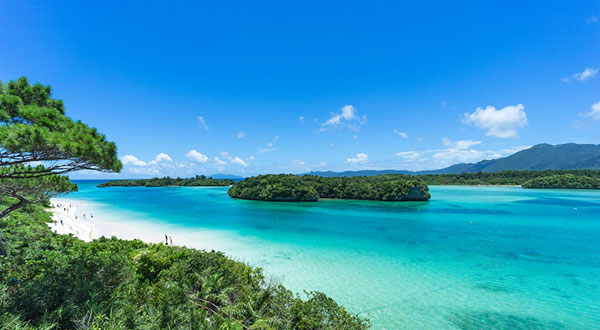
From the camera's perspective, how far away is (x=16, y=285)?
6191 millimetres

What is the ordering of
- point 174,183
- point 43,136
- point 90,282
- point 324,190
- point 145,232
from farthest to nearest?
1. point 174,183
2. point 324,190
3. point 145,232
4. point 90,282
5. point 43,136

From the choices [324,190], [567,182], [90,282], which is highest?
[90,282]

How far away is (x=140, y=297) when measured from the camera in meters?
7.12

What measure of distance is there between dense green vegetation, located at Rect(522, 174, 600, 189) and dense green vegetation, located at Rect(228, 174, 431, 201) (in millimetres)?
82862

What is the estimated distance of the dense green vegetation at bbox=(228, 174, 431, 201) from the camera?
212ft

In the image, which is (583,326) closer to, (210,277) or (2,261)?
(210,277)

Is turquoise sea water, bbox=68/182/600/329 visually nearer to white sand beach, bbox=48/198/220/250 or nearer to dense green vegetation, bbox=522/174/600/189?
white sand beach, bbox=48/198/220/250

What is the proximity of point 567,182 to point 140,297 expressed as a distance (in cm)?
15844

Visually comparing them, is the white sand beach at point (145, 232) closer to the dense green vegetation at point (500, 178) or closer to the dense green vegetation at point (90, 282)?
the dense green vegetation at point (90, 282)

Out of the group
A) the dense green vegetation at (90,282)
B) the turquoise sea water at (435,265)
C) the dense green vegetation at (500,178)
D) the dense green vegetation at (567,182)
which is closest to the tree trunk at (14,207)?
the dense green vegetation at (90,282)

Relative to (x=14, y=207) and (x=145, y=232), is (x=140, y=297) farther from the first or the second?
(x=145, y=232)

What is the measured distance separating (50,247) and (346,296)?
1461cm

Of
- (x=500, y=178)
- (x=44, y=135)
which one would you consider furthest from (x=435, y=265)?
(x=500, y=178)

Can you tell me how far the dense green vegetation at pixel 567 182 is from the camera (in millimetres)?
98688
